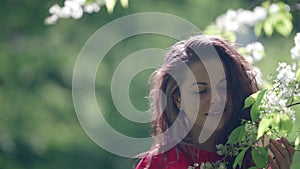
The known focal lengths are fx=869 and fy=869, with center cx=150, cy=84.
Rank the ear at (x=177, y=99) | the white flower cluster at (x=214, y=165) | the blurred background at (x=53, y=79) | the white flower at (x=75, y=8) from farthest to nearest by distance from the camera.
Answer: the blurred background at (x=53, y=79), the white flower at (x=75, y=8), the ear at (x=177, y=99), the white flower cluster at (x=214, y=165)

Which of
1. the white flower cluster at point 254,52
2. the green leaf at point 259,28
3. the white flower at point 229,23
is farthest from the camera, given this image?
the white flower at point 229,23

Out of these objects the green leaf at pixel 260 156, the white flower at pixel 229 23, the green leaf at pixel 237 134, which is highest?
the white flower at pixel 229 23

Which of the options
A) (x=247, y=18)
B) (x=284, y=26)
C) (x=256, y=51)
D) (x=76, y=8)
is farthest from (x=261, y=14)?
(x=76, y=8)

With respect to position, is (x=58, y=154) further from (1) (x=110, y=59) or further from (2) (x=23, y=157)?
(1) (x=110, y=59)

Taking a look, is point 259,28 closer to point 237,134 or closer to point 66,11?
point 66,11

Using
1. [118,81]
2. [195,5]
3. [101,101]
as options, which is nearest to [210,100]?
[118,81]

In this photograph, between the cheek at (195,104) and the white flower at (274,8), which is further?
the white flower at (274,8)

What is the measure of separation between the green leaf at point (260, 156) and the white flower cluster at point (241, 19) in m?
1.64

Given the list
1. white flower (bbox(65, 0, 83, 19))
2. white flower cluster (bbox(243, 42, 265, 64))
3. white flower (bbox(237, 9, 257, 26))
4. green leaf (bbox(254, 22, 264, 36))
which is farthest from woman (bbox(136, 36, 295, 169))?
white flower (bbox(237, 9, 257, 26))

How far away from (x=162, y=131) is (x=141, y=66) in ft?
15.5

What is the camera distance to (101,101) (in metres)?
7.96

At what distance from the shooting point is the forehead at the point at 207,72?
88.0 inches

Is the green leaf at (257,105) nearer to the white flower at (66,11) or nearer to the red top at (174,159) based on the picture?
the red top at (174,159)

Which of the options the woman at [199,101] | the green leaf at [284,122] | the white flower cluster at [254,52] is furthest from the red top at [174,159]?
the white flower cluster at [254,52]
